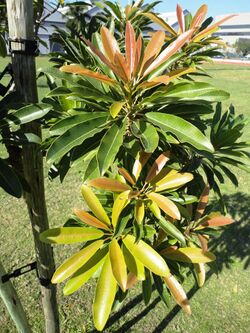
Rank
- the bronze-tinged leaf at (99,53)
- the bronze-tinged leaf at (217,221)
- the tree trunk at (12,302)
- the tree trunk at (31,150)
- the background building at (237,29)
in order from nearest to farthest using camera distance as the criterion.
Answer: the bronze-tinged leaf at (99,53) → the tree trunk at (31,150) → the bronze-tinged leaf at (217,221) → the tree trunk at (12,302) → the background building at (237,29)

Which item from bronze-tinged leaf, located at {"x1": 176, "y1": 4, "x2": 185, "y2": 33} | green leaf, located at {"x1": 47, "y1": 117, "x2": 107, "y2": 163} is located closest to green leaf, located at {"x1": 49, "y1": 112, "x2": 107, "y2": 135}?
green leaf, located at {"x1": 47, "y1": 117, "x2": 107, "y2": 163}

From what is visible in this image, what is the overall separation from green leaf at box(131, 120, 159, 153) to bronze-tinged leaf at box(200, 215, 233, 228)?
581 mm

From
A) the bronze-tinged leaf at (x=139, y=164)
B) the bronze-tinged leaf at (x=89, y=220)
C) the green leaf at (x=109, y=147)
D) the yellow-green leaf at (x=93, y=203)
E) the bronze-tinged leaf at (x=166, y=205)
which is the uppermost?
the green leaf at (x=109, y=147)

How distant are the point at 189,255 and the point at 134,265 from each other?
29 centimetres

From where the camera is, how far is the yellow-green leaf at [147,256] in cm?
97

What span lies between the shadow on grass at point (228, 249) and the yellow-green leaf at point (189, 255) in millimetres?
811

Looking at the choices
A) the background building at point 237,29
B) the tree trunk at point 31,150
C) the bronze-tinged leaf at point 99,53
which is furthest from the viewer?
the background building at point 237,29

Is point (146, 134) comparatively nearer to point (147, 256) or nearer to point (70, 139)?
point (70, 139)

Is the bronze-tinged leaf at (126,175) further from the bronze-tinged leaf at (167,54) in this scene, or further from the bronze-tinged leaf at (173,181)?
the bronze-tinged leaf at (167,54)

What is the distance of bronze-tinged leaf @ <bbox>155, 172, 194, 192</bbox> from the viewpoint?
1.09 meters

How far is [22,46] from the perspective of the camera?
1.16m

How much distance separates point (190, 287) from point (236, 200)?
1.74m

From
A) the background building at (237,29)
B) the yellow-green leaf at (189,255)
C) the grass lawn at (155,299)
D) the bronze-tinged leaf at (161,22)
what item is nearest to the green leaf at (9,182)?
the yellow-green leaf at (189,255)

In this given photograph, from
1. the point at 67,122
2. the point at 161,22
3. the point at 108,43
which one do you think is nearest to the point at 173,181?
the point at 67,122
